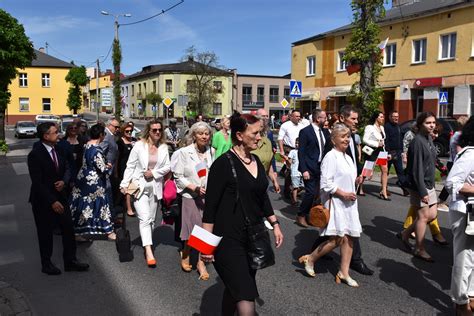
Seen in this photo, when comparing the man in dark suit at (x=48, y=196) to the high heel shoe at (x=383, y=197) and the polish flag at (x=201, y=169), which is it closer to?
the polish flag at (x=201, y=169)

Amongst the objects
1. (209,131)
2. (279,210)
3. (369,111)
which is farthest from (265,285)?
(369,111)

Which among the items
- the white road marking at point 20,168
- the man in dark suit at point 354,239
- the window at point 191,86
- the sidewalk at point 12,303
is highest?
the window at point 191,86

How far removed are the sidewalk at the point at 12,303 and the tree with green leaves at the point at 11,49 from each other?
19.2 meters

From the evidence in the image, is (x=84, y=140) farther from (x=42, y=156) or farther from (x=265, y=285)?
(x=265, y=285)

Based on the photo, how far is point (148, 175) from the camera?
5637 mm

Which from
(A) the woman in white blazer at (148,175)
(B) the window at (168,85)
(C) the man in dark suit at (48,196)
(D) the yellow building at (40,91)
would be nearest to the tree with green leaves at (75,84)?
(D) the yellow building at (40,91)

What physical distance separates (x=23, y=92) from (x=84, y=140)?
61.4 meters

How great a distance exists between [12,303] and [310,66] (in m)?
36.2

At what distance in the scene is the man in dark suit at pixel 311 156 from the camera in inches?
279

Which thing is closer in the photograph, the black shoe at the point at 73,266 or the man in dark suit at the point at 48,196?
the man in dark suit at the point at 48,196

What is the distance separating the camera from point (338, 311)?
4203 millimetres

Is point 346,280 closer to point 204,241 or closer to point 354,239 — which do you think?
point 354,239

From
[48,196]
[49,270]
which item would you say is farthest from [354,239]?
[49,270]

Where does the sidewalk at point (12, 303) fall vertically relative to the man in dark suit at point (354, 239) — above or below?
below
